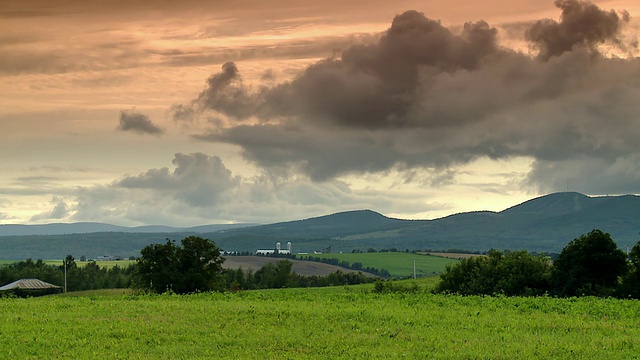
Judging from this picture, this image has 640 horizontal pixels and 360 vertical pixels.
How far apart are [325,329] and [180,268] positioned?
56.0 metres

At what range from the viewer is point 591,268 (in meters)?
74.1

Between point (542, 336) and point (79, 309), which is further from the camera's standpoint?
point (79, 309)

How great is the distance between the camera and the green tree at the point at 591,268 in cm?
7319

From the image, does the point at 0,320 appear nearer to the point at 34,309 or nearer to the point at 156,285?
the point at 34,309

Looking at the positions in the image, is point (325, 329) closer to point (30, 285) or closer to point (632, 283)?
point (632, 283)

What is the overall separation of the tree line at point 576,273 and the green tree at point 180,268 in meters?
29.2

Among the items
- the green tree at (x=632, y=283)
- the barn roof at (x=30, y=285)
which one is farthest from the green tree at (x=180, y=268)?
the barn roof at (x=30, y=285)

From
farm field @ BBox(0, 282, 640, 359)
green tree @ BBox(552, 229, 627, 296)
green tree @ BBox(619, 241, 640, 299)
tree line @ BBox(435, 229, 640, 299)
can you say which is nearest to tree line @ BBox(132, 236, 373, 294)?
tree line @ BBox(435, 229, 640, 299)

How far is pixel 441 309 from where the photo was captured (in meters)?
48.8

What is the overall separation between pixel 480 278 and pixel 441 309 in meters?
46.2

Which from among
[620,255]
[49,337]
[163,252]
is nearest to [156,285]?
[163,252]

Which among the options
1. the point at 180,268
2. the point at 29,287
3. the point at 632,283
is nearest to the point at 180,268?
the point at 180,268

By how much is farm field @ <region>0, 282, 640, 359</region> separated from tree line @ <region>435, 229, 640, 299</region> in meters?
17.2

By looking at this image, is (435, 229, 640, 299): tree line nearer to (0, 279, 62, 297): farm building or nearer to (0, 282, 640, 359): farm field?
(0, 282, 640, 359): farm field
